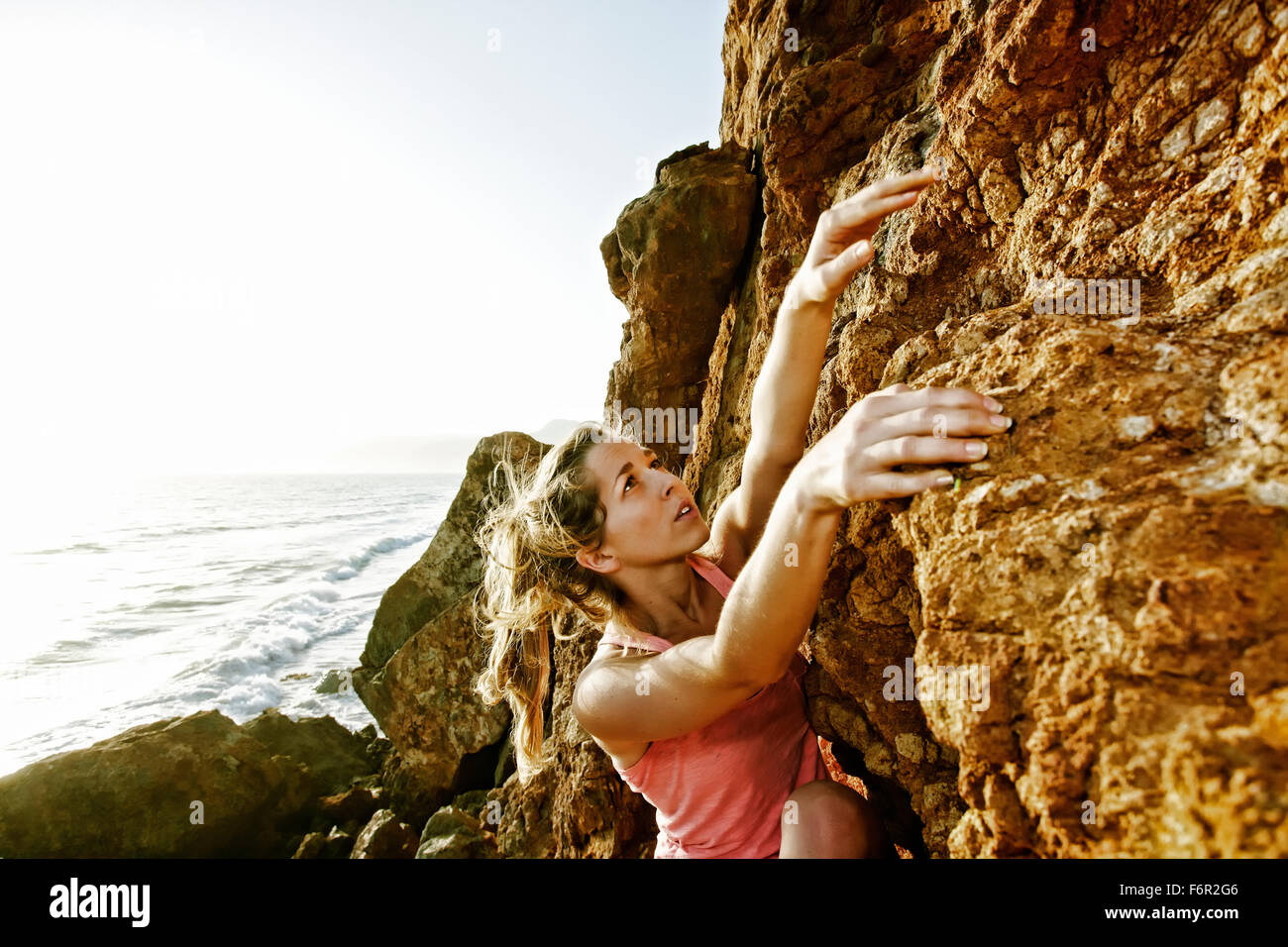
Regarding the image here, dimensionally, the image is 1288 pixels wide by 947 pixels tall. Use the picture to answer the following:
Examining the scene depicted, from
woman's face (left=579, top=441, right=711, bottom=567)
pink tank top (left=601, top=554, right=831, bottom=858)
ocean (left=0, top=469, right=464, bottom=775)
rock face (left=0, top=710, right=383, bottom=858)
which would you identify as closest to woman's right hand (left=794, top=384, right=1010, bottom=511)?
woman's face (left=579, top=441, right=711, bottom=567)

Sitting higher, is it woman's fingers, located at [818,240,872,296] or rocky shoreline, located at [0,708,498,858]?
woman's fingers, located at [818,240,872,296]

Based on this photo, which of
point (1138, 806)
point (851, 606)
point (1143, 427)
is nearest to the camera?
point (1138, 806)

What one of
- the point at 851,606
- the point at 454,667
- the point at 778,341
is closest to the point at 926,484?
the point at 778,341

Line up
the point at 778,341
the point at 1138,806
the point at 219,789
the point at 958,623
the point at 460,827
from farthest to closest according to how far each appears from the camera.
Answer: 1. the point at 219,789
2. the point at 460,827
3. the point at 778,341
4. the point at 958,623
5. the point at 1138,806

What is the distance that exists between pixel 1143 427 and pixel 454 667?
8089mm

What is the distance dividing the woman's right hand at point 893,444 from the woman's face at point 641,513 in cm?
109

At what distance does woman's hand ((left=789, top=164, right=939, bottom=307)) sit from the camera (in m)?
1.66

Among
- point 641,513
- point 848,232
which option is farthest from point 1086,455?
point 641,513

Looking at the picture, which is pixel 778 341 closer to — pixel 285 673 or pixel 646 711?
pixel 646 711

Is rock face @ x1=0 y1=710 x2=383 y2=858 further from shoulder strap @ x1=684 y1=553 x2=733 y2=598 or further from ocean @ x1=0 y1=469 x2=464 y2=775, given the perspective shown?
shoulder strap @ x1=684 y1=553 x2=733 y2=598

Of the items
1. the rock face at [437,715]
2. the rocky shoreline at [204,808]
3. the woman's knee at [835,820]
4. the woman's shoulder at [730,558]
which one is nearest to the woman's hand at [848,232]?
the woman's shoulder at [730,558]

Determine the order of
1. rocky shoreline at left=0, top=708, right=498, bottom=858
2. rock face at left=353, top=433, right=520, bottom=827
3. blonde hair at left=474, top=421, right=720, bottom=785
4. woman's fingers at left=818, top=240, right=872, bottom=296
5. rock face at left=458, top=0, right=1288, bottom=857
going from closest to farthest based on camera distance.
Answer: rock face at left=458, top=0, right=1288, bottom=857 < woman's fingers at left=818, top=240, right=872, bottom=296 < blonde hair at left=474, top=421, right=720, bottom=785 < rocky shoreline at left=0, top=708, right=498, bottom=858 < rock face at left=353, top=433, right=520, bottom=827

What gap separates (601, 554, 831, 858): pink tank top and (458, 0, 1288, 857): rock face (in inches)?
17.5
